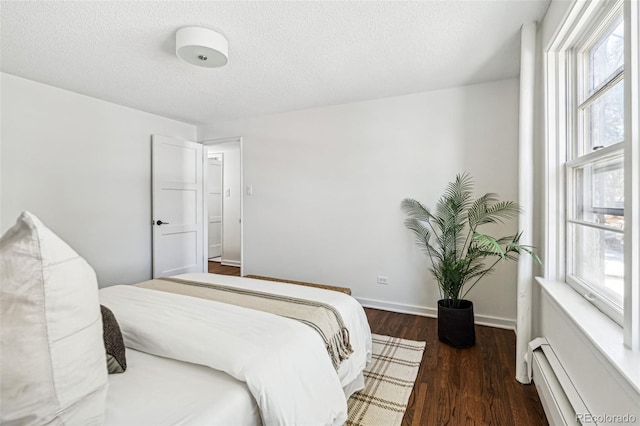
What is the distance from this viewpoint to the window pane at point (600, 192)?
4.22ft

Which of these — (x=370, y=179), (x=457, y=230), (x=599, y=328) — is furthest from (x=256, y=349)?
(x=370, y=179)

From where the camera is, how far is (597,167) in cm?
150

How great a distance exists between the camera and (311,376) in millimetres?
1322

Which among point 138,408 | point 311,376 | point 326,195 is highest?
point 326,195

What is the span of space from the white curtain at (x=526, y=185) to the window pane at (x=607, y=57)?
1.40 ft

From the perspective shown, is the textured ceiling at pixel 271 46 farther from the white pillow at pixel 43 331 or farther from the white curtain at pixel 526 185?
the white pillow at pixel 43 331

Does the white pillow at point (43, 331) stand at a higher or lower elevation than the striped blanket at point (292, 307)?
higher

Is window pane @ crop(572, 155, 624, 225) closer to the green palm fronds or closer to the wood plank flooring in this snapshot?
the green palm fronds

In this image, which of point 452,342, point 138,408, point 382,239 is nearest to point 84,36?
point 138,408

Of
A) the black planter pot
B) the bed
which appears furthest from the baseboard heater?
the bed

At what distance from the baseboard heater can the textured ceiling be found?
2.10m

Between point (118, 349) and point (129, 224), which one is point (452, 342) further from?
point (129, 224)

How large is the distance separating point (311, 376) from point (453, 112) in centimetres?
286

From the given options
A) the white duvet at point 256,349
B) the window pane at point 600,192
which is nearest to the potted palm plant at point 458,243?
the window pane at point 600,192
